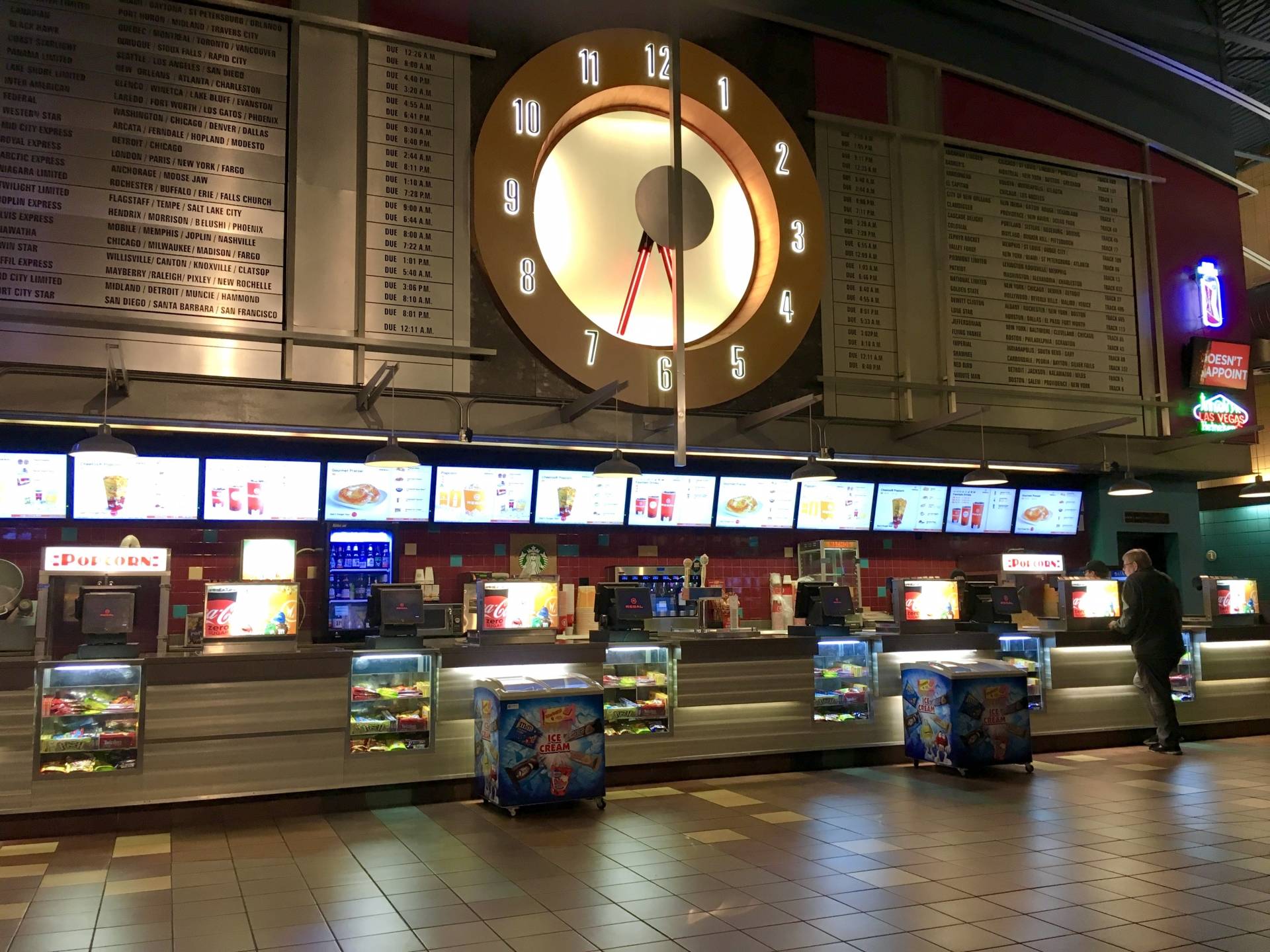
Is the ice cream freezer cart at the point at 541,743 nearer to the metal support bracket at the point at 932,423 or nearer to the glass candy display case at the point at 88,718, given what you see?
the glass candy display case at the point at 88,718

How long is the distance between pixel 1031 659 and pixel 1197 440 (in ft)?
12.3

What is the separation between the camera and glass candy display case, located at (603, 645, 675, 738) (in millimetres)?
7105

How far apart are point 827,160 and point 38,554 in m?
7.41

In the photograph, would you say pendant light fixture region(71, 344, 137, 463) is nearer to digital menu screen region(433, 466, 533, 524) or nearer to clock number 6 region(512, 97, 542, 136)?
digital menu screen region(433, 466, 533, 524)

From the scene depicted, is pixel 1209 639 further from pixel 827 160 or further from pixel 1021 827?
pixel 827 160

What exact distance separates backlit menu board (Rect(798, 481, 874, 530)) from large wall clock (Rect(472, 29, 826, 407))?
4.62 feet

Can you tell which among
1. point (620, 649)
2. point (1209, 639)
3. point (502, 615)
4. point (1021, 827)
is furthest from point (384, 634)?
point (1209, 639)

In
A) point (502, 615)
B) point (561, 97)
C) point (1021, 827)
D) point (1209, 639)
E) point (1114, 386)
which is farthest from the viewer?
point (1114, 386)

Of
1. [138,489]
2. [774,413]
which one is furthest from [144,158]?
[774,413]

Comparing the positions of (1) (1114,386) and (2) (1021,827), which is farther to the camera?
(1) (1114,386)

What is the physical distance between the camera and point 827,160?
930cm

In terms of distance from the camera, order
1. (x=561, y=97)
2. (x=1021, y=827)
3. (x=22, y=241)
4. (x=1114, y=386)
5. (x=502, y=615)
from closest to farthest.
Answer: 1. (x=1021, y=827)
2. (x=22, y=241)
3. (x=502, y=615)
4. (x=561, y=97)
5. (x=1114, y=386)

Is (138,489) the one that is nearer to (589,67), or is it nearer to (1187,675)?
(589,67)

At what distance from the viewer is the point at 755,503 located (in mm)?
9203
